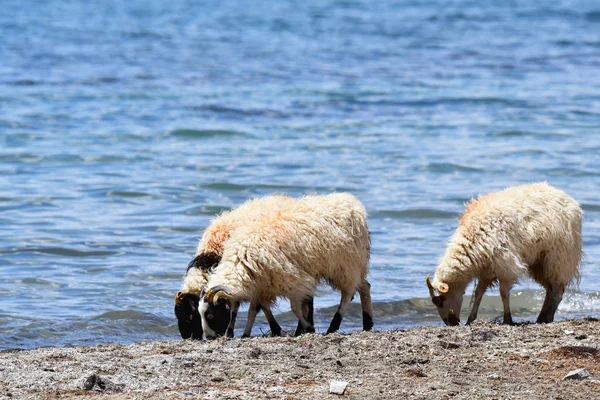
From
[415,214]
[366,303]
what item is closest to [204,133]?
[415,214]

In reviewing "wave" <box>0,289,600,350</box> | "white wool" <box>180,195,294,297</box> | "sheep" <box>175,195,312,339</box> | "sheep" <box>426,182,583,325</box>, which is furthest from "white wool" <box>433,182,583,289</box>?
"white wool" <box>180,195,294,297</box>

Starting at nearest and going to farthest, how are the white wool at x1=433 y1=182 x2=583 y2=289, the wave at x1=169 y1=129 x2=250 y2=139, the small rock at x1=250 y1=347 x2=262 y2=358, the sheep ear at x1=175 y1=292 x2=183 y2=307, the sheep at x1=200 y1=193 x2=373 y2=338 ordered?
the small rock at x1=250 y1=347 x2=262 y2=358 < the sheep at x1=200 y1=193 x2=373 y2=338 < the sheep ear at x1=175 y1=292 x2=183 y2=307 < the white wool at x1=433 y1=182 x2=583 y2=289 < the wave at x1=169 y1=129 x2=250 y2=139

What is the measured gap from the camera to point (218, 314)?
27.9ft

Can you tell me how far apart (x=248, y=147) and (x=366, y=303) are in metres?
9.97

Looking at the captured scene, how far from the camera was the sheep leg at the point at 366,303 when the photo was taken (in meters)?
9.59

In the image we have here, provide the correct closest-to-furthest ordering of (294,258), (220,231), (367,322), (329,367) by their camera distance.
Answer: (329,367), (294,258), (220,231), (367,322)

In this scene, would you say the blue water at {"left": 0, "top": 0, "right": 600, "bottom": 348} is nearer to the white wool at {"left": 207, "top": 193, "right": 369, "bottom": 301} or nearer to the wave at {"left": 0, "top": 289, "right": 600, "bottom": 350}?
the wave at {"left": 0, "top": 289, "right": 600, "bottom": 350}

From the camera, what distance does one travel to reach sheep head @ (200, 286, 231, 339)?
27.8 feet

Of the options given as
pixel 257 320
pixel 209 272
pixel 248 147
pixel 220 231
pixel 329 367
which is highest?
pixel 220 231

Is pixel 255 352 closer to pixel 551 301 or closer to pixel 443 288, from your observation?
pixel 443 288

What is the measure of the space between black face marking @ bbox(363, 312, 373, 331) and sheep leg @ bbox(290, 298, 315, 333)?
2.25 ft

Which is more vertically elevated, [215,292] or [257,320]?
[215,292]

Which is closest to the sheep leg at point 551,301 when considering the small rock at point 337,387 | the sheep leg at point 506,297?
the sheep leg at point 506,297

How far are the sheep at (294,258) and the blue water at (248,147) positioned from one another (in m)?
1.19
